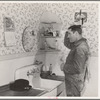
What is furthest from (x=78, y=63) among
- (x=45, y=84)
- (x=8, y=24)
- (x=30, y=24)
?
(x=8, y=24)

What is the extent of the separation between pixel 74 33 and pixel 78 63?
0.37 meters

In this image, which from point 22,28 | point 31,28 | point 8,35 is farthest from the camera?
point 31,28

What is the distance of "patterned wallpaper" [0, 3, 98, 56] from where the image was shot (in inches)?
67.1

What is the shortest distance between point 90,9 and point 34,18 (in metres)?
0.69

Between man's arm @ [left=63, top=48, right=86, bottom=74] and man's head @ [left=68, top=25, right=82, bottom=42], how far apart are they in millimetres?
154

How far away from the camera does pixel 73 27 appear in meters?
2.01

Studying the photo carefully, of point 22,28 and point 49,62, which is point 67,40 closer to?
point 49,62

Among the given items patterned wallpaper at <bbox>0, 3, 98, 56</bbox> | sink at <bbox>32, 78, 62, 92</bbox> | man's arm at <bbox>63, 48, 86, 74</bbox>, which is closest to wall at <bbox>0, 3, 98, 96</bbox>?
patterned wallpaper at <bbox>0, 3, 98, 56</bbox>

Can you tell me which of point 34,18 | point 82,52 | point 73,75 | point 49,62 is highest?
point 34,18

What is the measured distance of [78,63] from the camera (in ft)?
6.51

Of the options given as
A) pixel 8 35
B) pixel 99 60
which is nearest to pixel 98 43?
pixel 99 60

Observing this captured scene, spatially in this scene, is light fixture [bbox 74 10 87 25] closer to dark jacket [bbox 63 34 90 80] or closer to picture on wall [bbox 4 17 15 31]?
dark jacket [bbox 63 34 90 80]

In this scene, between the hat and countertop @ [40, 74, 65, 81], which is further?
countertop @ [40, 74, 65, 81]

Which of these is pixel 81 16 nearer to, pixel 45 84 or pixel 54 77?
pixel 54 77
